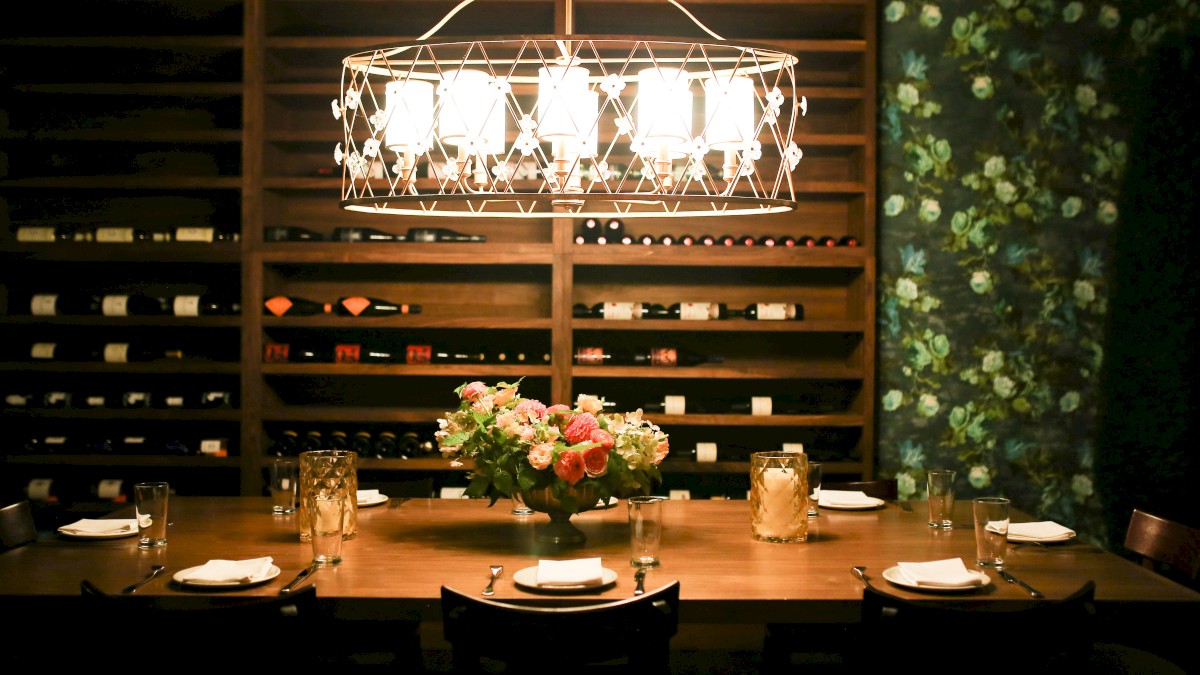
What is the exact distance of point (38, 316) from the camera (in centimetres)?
435

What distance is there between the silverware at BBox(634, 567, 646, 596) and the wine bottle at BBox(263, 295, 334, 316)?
2.57 m

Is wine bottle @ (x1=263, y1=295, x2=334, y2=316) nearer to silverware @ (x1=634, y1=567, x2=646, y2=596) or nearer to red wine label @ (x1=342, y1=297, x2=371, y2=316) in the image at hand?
red wine label @ (x1=342, y1=297, x2=371, y2=316)

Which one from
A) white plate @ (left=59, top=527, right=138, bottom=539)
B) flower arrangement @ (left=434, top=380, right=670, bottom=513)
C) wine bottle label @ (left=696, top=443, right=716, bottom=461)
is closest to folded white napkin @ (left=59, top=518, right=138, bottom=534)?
white plate @ (left=59, top=527, right=138, bottom=539)

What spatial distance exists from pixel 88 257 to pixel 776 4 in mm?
3010

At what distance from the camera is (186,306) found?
432 centimetres

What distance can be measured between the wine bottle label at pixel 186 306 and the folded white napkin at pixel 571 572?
2714 mm

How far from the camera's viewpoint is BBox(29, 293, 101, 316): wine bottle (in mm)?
4352

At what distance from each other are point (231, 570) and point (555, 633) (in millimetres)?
772

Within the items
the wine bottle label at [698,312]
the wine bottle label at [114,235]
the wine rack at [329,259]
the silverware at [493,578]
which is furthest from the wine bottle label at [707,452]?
the wine bottle label at [114,235]

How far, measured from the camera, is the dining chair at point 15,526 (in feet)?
8.57

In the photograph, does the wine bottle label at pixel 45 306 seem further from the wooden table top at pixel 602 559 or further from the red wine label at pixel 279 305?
the wooden table top at pixel 602 559

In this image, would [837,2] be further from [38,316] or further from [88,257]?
[38,316]

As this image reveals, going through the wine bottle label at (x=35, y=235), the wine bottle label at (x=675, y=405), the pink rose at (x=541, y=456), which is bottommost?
the wine bottle label at (x=675, y=405)

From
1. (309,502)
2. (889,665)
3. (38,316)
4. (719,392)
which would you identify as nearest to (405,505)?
(309,502)
